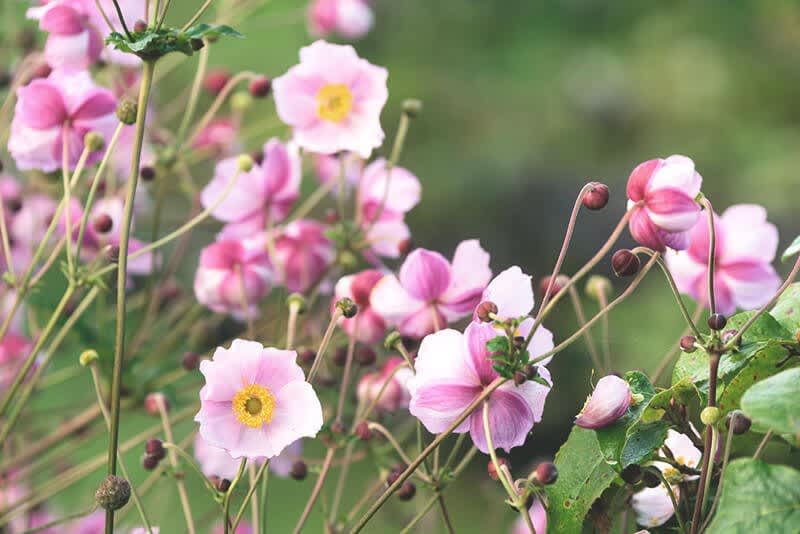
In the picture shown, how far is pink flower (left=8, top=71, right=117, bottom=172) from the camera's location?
57 centimetres

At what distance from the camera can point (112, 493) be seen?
0.42 m

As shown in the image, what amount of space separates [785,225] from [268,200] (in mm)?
2009

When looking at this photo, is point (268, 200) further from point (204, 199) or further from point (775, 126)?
point (775, 126)

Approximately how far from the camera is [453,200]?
2.90 meters

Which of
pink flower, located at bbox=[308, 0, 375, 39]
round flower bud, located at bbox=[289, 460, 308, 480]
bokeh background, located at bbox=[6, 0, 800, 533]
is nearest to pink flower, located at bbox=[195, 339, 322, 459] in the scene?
round flower bud, located at bbox=[289, 460, 308, 480]

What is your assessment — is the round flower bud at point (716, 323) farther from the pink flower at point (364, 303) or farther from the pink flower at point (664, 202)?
the pink flower at point (364, 303)

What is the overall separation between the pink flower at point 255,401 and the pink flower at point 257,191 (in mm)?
201

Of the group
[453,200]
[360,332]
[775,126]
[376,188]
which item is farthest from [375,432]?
[775,126]

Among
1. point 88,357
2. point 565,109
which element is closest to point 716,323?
point 88,357

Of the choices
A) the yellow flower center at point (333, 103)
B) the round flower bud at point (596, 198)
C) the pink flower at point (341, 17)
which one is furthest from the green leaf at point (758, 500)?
the pink flower at point (341, 17)

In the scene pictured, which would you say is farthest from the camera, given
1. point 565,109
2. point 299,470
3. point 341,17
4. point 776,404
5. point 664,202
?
point 565,109

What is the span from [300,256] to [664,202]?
269 millimetres

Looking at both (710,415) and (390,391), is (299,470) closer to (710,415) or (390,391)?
(390,391)

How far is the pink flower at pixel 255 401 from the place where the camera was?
0.44 metres
